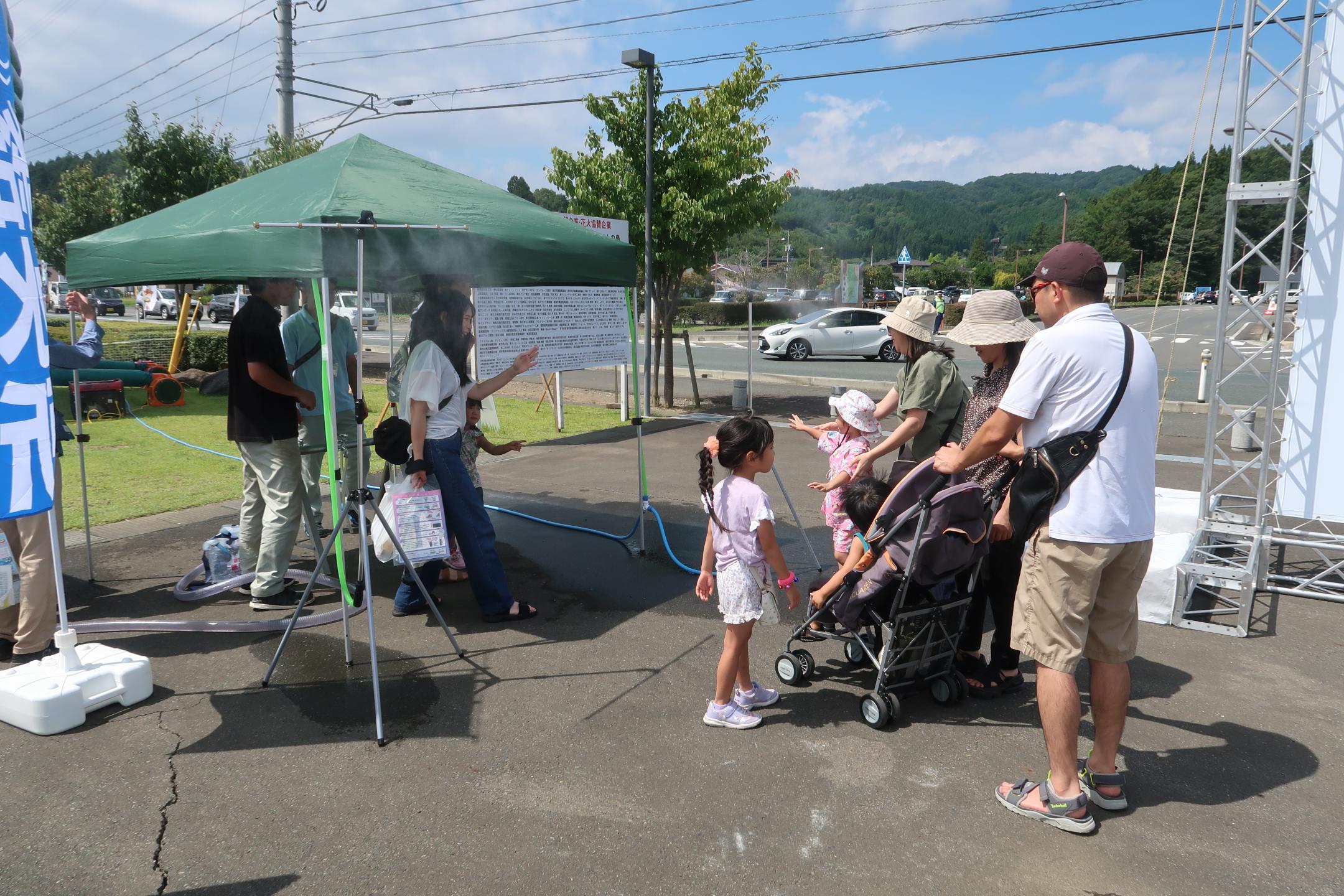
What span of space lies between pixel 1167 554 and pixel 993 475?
2.06 metres

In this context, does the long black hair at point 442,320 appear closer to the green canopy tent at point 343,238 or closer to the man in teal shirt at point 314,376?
the green canopy tent at point 343,238

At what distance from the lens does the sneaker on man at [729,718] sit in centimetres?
378

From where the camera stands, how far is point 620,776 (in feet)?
11.2

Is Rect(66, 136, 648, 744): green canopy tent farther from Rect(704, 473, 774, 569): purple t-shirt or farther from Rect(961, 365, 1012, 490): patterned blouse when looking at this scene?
Rect(961, 365, 1012, 490): patterned blouse

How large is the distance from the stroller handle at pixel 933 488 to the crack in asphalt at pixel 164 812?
303cm

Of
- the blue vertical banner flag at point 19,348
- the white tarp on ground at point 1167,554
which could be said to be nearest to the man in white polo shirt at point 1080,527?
the white tarp on ground at point 1167,554

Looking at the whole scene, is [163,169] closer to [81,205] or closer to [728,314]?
[81,205]

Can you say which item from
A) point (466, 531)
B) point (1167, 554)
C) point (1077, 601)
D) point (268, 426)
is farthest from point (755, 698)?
point (268, 426)

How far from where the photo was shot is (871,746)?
3656 millimetres

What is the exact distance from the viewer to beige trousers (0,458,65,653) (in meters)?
4.22

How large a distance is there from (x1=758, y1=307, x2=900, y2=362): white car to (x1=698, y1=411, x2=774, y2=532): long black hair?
70.6ft

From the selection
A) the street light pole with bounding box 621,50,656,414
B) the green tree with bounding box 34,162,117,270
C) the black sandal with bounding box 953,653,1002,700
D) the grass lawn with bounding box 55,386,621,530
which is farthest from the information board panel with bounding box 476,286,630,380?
the green tree with bounding box 34,162,117,270

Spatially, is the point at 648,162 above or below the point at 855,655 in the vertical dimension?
above

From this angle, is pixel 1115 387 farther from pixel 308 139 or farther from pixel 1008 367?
pixel 308 139
